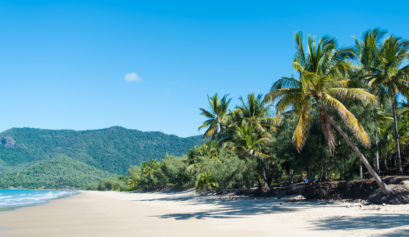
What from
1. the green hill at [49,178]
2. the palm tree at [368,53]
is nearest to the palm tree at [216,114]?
the palm tree at [368,53]

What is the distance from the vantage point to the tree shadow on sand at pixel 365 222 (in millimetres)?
8930

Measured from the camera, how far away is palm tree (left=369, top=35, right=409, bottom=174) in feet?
57.7

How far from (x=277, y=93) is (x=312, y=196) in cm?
697

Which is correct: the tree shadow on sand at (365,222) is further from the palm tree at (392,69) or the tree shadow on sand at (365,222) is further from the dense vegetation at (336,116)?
the palm tree at (392,69)

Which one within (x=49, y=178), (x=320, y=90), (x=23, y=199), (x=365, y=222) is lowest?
(x=23, y=199)

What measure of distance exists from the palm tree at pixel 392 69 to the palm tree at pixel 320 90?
10.8 feet

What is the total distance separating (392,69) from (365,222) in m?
11.7

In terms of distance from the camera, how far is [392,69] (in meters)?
17.9

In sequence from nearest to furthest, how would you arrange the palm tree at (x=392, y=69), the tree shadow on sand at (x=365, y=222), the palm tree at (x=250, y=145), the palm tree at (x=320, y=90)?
the tree shadow on sand at (x=365, y=222) → the palm tree at (x=320, y=90) → the palm tree at (x=392, y=69) → the palm tree at (x=250, y=145)

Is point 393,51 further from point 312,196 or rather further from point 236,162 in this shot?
point 236,162

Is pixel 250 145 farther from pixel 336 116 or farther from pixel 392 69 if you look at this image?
pixel 392 69

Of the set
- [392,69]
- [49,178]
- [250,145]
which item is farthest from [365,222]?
[49,178]

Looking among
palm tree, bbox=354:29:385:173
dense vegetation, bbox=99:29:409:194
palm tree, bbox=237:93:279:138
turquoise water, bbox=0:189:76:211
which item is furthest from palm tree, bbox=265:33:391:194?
turquoise water, bbox=0:189:76:211

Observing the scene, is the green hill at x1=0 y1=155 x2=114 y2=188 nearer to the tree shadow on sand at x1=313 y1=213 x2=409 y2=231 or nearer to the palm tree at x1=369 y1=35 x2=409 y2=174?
the palm tree at x1=369 y1=35 x2=409 y2=174
